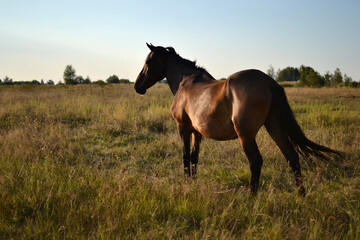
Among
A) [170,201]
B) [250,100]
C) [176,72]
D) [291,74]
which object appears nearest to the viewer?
[170,201]

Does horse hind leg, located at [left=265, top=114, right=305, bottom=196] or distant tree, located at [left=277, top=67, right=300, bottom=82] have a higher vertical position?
distant tree, located at [left=277, top=67, right=300, bottom=82]

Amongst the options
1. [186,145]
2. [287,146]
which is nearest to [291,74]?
[186,145]

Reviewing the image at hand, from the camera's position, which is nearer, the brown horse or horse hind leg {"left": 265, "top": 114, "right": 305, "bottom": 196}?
the brown horse

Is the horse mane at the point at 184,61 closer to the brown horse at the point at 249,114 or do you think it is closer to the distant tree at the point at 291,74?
the brown horse at the point at 249,114

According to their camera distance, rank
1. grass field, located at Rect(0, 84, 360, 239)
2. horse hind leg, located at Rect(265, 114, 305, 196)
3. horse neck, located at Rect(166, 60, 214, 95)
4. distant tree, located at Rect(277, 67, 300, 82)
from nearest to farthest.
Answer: grass field, located at Rect(0, 84, 360, 239)
horse hind leg, located at Rect(265, 114, 305, 196)
horse neck, located at Rect(166, 60, 214, 95)
distant tree, located at Rect(277, 67, 300, 82)

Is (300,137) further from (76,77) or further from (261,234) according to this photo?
(76,77)

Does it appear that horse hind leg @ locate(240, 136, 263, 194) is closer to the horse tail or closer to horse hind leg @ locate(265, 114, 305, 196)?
horse hind leg @ locate(265, 114, 305, 196)

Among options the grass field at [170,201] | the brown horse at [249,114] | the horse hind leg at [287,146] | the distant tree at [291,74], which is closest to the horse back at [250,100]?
the brown horse at [249,114]

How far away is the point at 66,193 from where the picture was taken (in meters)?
2.79

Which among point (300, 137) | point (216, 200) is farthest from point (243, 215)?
point (300, 137)

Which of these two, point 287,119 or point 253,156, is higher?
point 287,119

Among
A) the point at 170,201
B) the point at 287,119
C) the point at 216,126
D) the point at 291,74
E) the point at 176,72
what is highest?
the point at 291,74

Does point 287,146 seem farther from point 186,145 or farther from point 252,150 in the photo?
point 186,145

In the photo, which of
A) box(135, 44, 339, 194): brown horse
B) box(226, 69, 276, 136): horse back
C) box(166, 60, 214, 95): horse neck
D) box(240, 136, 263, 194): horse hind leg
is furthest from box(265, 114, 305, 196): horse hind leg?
box(166, 60, 214, 95): horse neck
